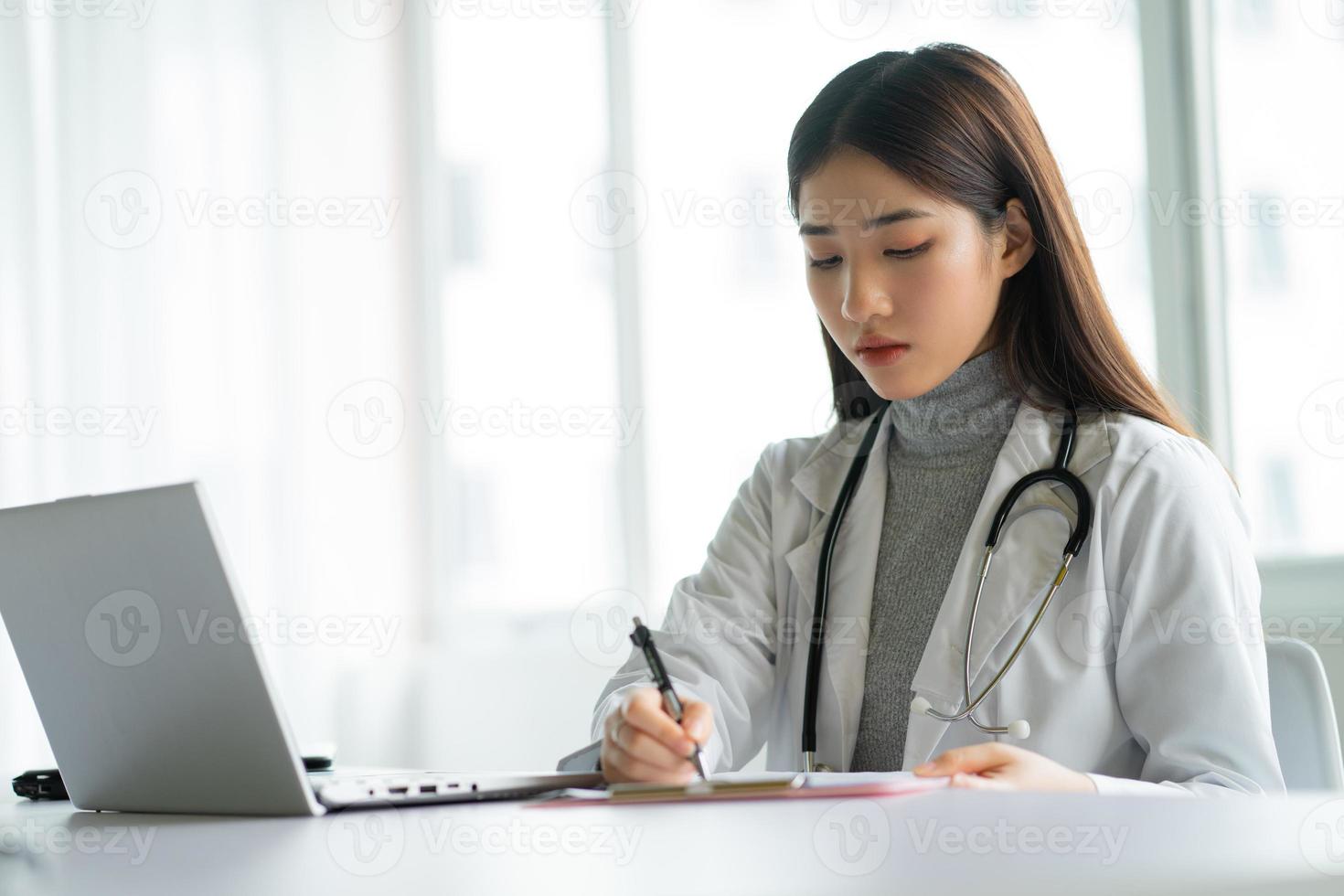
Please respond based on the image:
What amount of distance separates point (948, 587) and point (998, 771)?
50 cm

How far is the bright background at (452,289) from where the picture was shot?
291 cm

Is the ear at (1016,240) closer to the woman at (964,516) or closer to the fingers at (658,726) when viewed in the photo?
the woman at (964,516)

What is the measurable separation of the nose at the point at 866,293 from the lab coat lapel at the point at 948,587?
0.24m

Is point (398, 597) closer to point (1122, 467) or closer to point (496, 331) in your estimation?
point (496, 331)

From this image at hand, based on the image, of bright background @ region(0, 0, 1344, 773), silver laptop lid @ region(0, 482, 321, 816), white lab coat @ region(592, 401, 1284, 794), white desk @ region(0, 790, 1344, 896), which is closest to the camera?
white desk @ region(0, 790, 1344, 896)

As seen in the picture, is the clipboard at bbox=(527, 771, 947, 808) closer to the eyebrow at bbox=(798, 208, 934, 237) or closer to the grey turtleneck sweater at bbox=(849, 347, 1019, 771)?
the grey turtleneck sweater at bbox=(849, 347, 1019, 771)

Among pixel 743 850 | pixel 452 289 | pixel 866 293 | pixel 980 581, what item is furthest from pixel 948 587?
pixel 452 289

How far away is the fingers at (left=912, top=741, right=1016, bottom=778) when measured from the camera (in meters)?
0.96

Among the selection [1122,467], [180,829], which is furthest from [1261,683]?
[180,829]

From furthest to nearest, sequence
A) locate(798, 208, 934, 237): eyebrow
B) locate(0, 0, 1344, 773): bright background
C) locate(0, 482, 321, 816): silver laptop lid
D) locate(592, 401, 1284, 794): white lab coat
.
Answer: locate(0, 0, 1344, 773): bright background → locate(798, 208, 934, 237): eyebrow → locate(592, 401, 1284, 794): white lab coat → locate(0, 482, 321, 816): silver laptop lid

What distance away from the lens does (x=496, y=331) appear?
10.9 ft

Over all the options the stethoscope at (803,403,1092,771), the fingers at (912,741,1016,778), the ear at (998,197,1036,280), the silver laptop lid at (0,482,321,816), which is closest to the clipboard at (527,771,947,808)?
the fingers at (912,741,1016,778)

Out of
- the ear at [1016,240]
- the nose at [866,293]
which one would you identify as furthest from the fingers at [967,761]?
the ear at [1016,240]

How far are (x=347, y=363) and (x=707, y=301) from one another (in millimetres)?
973
